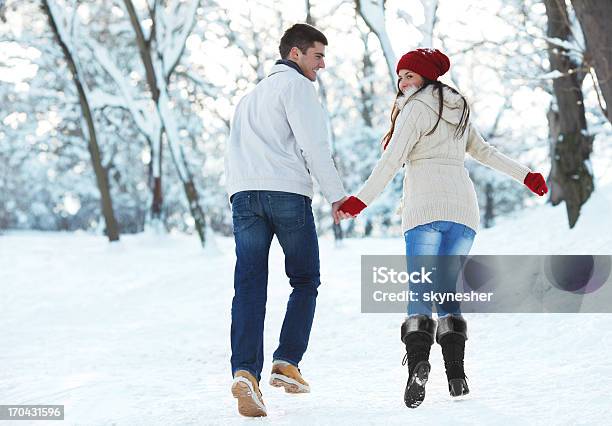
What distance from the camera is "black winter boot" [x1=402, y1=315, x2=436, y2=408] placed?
3.84 m

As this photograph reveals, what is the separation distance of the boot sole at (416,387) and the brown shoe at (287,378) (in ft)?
1.90

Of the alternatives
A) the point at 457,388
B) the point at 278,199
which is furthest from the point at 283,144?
the point at 457,388

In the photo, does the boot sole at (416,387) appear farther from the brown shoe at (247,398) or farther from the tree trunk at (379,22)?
the tree trunk at (379,22)

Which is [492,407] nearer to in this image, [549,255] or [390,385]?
[390,385]

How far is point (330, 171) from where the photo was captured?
4.07 m

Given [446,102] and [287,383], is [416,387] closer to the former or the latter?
[287,383]

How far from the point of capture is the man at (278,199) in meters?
4.04

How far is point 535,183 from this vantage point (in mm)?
4207

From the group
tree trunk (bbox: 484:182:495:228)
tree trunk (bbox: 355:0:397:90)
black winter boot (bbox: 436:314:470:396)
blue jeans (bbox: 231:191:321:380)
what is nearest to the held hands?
blue jeans (bbox: 231:191:321:380)

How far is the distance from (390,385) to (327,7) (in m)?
13.7

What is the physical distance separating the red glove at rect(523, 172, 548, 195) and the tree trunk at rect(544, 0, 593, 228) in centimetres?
535

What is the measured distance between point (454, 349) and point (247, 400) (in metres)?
1.01

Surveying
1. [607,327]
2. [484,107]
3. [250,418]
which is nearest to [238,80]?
[484,107]

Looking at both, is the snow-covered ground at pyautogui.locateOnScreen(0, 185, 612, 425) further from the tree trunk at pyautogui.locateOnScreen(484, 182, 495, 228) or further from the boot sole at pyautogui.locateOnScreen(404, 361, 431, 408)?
the tree trunk at pyautogui.locateOnScreen(484, 182, 495, 228)
